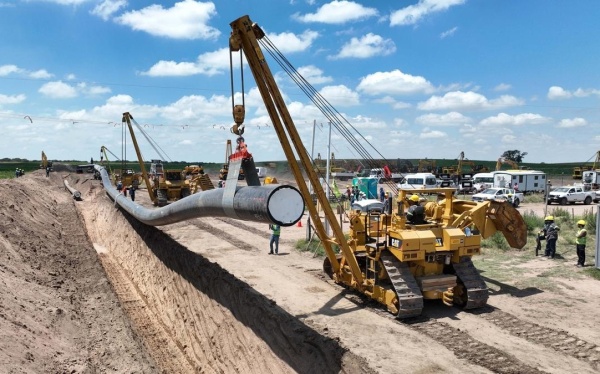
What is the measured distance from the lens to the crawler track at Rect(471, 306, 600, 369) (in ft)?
27.7

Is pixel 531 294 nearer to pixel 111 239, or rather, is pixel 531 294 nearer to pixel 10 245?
pixel 10 245

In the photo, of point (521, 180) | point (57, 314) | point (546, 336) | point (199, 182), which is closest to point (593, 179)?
point (521, 180)

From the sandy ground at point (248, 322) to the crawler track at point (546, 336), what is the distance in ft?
0.11

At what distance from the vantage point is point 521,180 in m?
43.7

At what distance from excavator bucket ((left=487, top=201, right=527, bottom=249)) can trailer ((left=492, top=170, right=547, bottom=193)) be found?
3342 centimetres

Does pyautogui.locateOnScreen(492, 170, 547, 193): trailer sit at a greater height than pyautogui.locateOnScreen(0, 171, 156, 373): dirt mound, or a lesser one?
greater

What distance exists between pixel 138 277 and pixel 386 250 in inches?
399

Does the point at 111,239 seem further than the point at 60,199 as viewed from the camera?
No

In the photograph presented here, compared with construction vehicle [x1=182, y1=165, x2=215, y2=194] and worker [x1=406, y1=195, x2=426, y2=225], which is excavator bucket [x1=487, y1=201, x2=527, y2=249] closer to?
worker [x1=406, y1=195, x2=426, y2=225]

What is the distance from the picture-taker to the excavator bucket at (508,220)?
1202cm

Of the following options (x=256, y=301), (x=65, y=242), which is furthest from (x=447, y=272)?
(x=65, y=242)

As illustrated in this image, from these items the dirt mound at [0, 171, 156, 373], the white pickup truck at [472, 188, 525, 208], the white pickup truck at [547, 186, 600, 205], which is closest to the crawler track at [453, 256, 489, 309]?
the dirt mound at [0, 171, 156, 373]

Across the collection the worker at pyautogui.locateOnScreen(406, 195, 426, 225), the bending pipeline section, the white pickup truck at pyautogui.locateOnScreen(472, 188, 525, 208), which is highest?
the bending pipeline section

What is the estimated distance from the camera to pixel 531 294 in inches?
475
